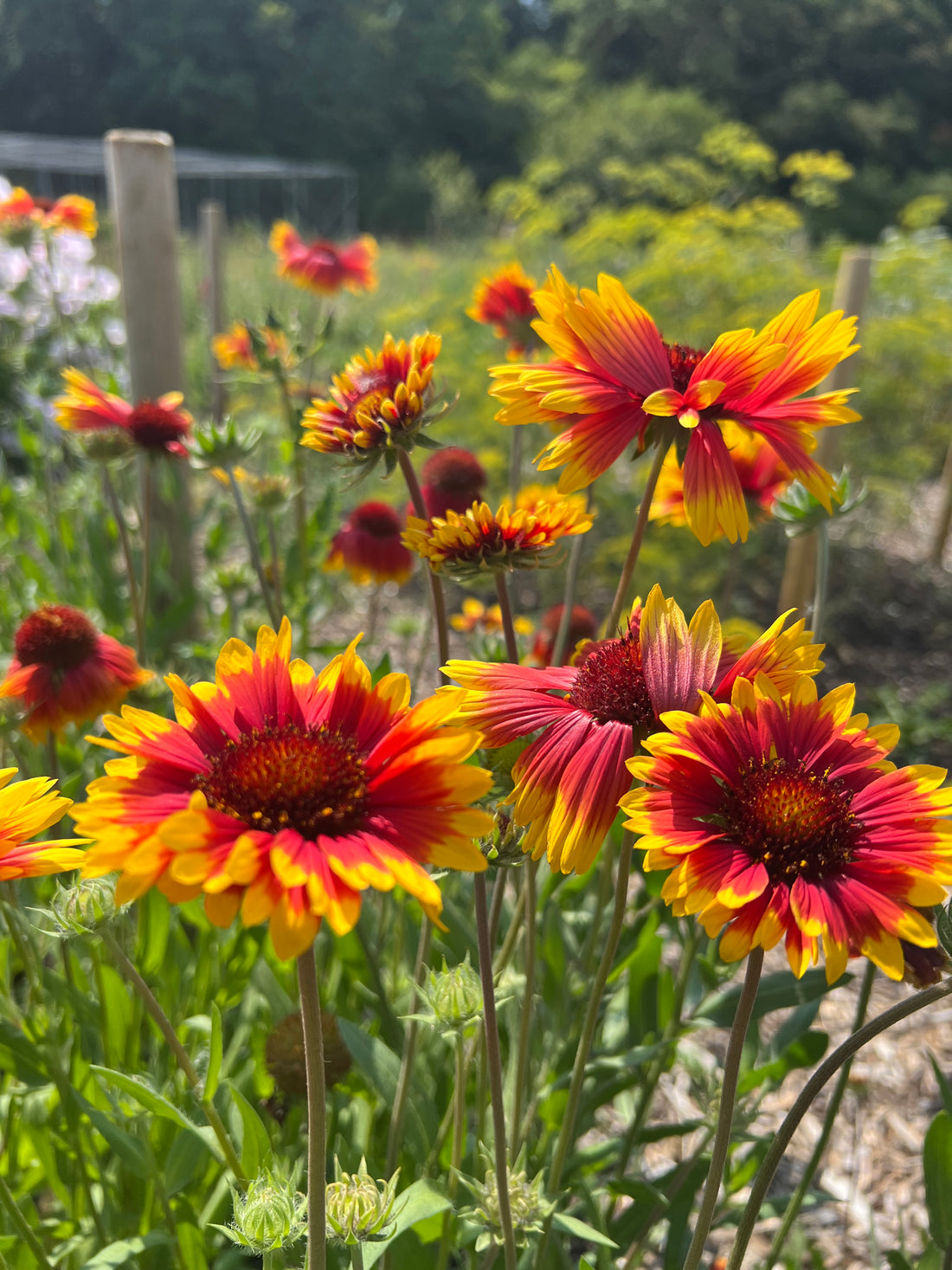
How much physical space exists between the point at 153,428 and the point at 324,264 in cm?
167

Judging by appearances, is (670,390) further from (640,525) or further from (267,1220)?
(267,1220)

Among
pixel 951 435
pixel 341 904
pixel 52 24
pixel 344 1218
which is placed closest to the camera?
pixel 341 904

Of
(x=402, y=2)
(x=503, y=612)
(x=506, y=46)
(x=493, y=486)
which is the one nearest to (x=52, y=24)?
(x=402, y=2)

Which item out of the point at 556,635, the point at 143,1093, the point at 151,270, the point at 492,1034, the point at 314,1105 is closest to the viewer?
the point at 314,1105

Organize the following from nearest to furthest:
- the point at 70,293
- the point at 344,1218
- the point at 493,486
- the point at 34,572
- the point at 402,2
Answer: the point at 344,1218 → the point at 34,572 → the point at 70,293 → the point at 493,486 → the point at 402,2

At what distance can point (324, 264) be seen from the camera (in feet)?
9.27

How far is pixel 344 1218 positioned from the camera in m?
A: 0.57

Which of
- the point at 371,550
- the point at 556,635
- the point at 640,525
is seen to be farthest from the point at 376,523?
the point at 640,525

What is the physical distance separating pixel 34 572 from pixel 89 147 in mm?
14374

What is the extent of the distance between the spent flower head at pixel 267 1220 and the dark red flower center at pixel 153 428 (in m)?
1.07

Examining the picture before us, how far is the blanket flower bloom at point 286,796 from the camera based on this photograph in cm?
42

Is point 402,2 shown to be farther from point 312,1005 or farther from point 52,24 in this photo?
point 312,1005

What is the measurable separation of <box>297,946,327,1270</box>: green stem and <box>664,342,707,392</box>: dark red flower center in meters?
0.51

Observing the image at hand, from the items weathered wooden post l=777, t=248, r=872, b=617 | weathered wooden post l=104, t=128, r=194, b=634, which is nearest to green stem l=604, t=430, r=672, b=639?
weathered wooden post l=104, t=128, r=194, b=634
